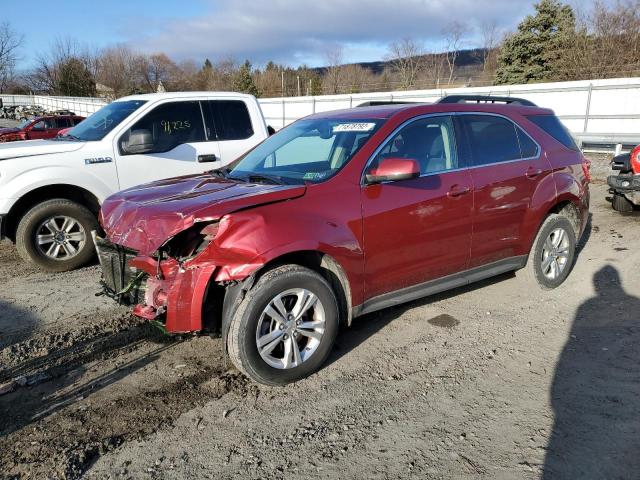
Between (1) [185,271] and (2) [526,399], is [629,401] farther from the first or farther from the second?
(1) [185,271]

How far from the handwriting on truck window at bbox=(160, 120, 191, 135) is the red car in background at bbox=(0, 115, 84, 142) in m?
15.1

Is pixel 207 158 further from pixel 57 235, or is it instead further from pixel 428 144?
pixel 428 144

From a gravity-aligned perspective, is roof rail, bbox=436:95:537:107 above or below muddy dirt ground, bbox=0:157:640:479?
above

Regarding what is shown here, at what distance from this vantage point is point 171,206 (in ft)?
11.3

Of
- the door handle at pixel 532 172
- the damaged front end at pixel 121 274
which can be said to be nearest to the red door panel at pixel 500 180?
the door handle at pixel 532 172

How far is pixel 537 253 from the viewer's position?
504 centimetres

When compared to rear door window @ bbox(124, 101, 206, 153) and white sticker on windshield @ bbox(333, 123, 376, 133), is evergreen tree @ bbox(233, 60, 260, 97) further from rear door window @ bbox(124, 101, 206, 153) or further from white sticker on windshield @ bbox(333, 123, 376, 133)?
white sticker on windshield @ bbox(333, 123, 376, 133)

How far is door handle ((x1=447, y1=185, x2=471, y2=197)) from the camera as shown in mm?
4174

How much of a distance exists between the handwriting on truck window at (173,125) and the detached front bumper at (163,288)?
3.16m

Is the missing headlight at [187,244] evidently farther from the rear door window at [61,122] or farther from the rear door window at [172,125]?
the rear door window at [61,122]

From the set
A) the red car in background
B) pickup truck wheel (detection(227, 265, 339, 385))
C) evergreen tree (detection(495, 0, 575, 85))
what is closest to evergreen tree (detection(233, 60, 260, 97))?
evergreen tree (detection(495, 0, 575, 85))

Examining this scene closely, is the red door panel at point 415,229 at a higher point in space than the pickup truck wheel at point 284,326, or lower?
higher

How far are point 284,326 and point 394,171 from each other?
4.39 ft

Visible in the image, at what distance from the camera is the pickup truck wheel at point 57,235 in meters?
5.66
